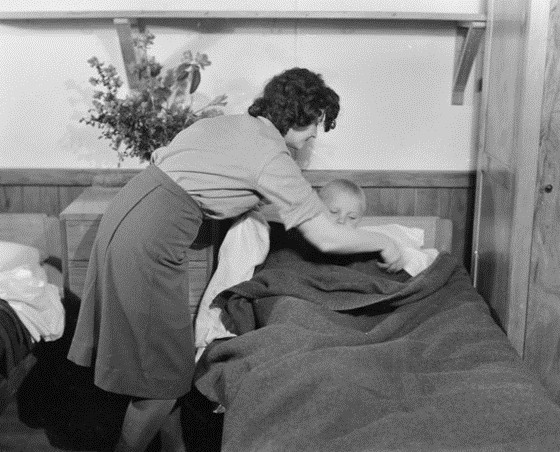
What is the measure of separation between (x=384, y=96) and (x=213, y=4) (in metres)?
0.75

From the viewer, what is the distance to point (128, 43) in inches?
142

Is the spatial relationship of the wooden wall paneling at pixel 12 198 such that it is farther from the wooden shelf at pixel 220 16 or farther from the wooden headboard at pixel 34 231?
the wooden shelf at pixel 220 16

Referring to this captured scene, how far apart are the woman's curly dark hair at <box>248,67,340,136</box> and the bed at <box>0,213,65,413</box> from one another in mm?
1039

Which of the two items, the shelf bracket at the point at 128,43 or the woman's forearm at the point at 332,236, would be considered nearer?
the woman's forearm at the point at 332,236

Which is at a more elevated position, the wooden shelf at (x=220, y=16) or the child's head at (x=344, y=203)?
the wooden shelf at (x=220, y=16)

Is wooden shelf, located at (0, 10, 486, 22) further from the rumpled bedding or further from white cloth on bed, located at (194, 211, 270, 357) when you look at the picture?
the rumpled bedding

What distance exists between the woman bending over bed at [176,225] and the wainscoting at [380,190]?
0.97m

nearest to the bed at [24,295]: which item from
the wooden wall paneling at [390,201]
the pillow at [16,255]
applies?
the pillow at [16,255]

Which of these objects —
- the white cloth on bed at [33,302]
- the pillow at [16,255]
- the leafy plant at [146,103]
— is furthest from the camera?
the leafy plant at [146,103]

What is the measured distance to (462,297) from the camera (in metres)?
3.05

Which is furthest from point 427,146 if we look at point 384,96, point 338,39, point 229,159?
point 229,159

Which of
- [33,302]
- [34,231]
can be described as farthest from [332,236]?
[34,231]

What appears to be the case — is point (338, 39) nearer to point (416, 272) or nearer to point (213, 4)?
point (213, 4)

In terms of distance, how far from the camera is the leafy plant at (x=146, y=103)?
3508 mm
